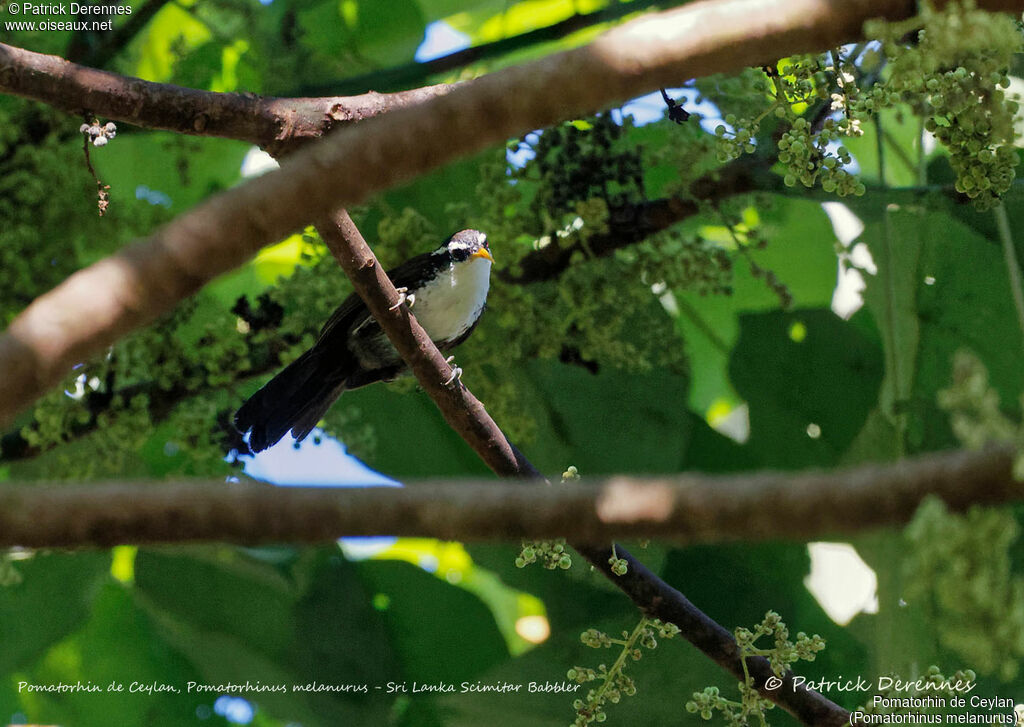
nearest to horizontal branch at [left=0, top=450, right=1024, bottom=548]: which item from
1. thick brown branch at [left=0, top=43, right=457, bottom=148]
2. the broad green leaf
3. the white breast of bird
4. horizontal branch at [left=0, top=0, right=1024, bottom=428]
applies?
horizontal branch at [left=0, top=0, right=1024, bottom=428]

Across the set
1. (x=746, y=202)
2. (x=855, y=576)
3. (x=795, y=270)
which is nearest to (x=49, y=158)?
(x=746, y=202)

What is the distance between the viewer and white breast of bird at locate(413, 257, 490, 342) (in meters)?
3.69

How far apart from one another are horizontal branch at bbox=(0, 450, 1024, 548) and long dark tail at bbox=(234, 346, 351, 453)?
2.36 metres

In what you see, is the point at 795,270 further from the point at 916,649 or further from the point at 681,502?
the point at 681,502

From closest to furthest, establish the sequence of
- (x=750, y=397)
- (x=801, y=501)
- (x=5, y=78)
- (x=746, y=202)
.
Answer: (x=801, y=501)
(x=5, y=78)
(x=746, y=202)
(x=750, y=397)

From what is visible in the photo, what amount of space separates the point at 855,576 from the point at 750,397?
2.22 ft

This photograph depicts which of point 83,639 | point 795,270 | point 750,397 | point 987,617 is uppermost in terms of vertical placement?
point 795,270

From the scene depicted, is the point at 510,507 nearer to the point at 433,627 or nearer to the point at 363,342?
the point at 433,627

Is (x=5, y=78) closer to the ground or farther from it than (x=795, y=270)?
closer to the ground

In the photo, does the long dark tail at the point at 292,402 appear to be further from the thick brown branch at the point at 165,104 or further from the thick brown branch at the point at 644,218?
the thick brown branch at the point at 165,104

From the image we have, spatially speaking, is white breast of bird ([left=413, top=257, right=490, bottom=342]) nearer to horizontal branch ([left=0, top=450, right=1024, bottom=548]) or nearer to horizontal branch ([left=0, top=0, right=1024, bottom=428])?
horizontal branch ([left=0, top=0, right=1024, bottom=428])

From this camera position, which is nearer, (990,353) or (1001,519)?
(1001,519)

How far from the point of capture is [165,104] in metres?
1.97

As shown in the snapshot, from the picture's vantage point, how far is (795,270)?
363cm
